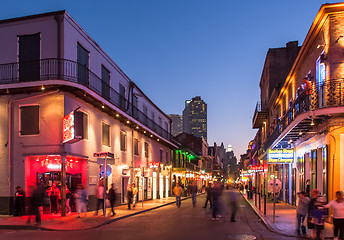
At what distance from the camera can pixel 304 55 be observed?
19266 mm

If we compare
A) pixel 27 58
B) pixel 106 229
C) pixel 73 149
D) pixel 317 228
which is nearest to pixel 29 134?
pixel 73 149

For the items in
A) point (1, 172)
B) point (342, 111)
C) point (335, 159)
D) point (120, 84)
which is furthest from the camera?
point (120, 84)

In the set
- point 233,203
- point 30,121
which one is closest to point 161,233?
point 233,203

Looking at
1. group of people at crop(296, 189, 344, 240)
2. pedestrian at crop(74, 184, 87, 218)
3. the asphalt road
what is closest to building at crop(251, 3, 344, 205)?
group of people at crop(296, 189, 344, 240)

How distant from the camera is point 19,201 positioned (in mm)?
17078

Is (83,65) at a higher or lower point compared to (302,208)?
higher

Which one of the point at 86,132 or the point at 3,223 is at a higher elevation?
the point at 86,132

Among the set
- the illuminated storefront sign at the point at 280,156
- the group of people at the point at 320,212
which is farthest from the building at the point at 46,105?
the group of people at the point at 320,212

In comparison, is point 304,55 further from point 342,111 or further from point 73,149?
point 73,149

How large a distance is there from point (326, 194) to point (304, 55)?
→ 784 centimetres

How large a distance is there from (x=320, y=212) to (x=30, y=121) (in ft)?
44.3

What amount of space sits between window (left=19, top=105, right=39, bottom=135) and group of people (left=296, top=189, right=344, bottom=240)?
12358 mm

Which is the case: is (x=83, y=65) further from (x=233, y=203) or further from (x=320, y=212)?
(x=320, y=212)

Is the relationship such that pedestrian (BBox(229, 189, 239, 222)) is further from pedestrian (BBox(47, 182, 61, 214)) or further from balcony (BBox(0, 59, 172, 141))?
balcony (BBox(0, 59, 172, 141))
